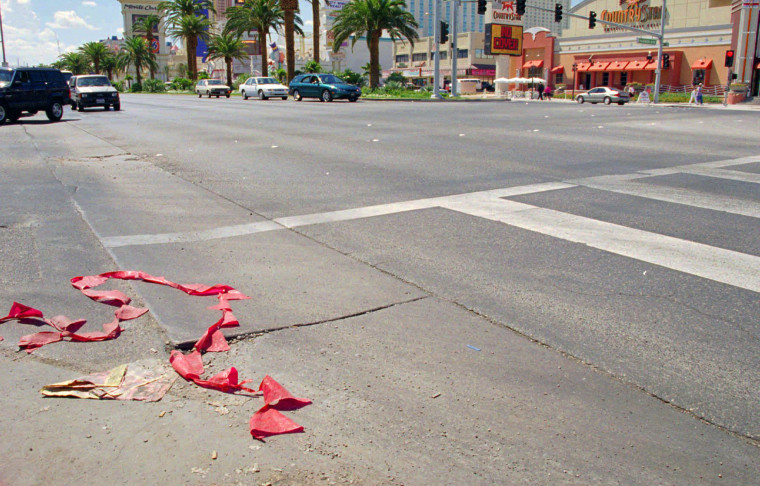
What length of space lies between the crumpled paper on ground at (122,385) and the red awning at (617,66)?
67.4 m

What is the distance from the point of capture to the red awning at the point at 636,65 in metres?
62.2

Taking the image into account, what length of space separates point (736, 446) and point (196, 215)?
256 inches

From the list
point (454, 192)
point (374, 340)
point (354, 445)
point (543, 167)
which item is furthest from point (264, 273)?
point (543, 167)

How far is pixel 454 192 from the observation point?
9367mm

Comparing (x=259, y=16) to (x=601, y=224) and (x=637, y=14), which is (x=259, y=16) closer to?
(x=637, y=14)

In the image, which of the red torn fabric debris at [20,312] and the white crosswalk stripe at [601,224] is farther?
the white crosswalk stripe at [601,224]

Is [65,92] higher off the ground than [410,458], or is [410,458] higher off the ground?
[65,92]

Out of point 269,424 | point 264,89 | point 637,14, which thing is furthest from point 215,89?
point 269,424

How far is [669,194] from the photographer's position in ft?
30.1

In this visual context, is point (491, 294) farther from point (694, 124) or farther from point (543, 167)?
point (694, 124)

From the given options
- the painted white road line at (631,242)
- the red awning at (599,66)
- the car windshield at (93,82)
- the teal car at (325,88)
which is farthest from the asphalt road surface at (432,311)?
the red awning at (599,66)

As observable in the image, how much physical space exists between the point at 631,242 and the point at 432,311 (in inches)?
111

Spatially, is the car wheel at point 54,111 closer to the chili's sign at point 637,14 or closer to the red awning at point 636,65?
the chili's sign at point 637,14

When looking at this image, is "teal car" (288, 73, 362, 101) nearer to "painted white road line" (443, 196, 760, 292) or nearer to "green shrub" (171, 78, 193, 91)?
"painted white road line" (443, 196, 760, 292)
